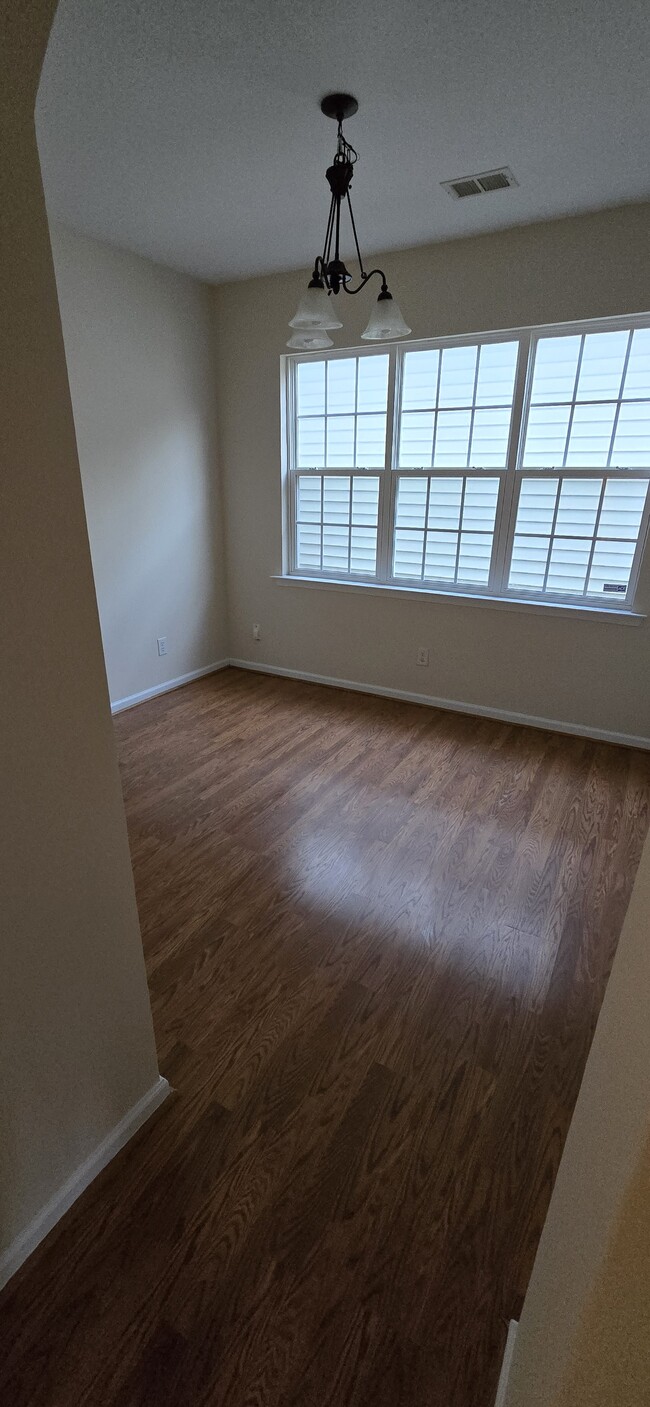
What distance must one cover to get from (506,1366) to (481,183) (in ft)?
12.1

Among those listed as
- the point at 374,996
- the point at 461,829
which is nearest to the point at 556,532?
the point at 461,829

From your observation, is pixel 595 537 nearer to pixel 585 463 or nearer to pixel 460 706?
pixel 585 463

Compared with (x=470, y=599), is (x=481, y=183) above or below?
above

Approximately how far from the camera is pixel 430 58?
1743 mm

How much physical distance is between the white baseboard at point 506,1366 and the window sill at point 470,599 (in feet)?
9.58

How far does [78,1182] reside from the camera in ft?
3.97

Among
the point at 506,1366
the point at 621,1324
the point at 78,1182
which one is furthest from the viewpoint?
the point at 78,1182

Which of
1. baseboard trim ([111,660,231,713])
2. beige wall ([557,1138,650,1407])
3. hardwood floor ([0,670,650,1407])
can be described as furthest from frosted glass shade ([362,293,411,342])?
beige wall ([557,1138,650,1407])

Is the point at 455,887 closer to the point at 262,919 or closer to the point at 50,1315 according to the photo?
the point at 262,919

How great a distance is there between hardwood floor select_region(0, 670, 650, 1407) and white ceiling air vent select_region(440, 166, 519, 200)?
2.65 metres

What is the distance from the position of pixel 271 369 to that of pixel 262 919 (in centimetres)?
352

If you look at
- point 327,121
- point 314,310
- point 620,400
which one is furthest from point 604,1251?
point 620,400

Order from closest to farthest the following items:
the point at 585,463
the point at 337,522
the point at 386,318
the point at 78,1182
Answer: the point at 78,1182
the point at 386,318
the point at 585,463
the point at 337,522

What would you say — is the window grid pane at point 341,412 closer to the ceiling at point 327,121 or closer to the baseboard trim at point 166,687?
the ceiling at point 327,121
